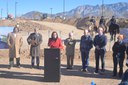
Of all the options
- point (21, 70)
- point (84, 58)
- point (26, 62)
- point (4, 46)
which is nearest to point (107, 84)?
point (84, 58)

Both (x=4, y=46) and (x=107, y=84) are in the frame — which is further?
(x=4, y=46)

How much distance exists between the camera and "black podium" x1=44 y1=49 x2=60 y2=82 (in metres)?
13.2

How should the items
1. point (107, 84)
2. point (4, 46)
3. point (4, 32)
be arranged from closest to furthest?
point (107, 84), point (4, 46), point (4, 32)

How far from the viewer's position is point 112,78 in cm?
1441

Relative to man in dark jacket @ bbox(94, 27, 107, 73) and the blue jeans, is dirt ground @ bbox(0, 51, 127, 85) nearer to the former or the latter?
the blue jeans

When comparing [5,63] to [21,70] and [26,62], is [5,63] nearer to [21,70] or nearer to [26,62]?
[26,62]

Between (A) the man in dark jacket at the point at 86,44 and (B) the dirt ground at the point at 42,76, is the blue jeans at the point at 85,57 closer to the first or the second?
(A) the man in dark jacket at the point at 86,44

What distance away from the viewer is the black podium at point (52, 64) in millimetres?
13250

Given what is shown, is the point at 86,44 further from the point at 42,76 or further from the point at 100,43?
the point at 42,76

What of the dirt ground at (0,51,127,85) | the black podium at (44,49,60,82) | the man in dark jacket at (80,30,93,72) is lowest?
the dirt ground at (0,51,127,85)

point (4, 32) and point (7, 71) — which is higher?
point (4, 32)

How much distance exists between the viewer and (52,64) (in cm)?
1333

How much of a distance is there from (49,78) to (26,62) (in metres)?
5.43

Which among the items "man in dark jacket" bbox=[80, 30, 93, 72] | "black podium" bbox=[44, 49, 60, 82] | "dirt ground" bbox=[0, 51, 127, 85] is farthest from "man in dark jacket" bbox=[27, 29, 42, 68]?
"black podium" bbox=[44, 49, 60, 82]
